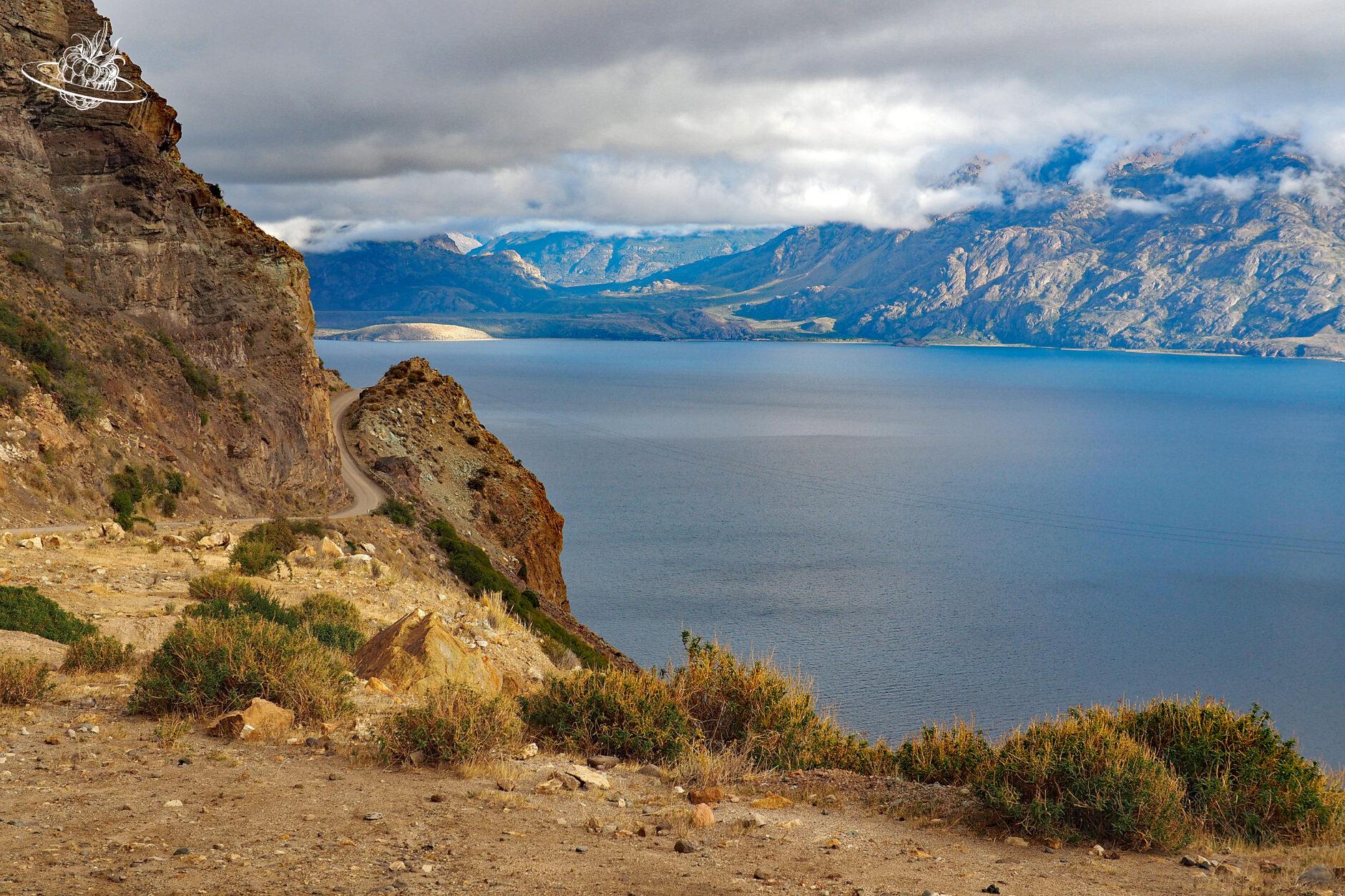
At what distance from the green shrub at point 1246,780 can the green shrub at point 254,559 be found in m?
17.6

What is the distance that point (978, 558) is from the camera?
70188 millimetres

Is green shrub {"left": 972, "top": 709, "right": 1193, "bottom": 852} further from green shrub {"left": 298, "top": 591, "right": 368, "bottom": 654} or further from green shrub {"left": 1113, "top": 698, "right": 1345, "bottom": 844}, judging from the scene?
green shrub {"left": 298, "top": 591, "right": 368, "bottom": 654}

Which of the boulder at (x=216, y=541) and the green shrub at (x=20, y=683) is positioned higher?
the boulder at (x=216, y=541)

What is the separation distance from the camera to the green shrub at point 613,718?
1070 centimetres

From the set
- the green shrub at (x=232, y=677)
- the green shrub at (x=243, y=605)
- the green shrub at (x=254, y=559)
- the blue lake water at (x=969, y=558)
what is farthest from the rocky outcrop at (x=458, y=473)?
the green shrub at (x=232, y=677)

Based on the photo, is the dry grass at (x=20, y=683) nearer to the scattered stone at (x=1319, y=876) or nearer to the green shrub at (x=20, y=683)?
the green shrub at (x=20, y=683)

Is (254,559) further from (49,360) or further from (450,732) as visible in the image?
(49,360)

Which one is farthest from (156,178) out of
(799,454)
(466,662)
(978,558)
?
(799,454)

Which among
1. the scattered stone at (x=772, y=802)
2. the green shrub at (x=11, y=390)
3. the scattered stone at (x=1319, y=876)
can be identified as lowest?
the scattered stone at (x=772, y=802)

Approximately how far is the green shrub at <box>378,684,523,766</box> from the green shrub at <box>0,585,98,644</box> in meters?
6.49

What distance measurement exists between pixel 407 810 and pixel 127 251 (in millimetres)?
42243

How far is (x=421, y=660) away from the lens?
1295cm

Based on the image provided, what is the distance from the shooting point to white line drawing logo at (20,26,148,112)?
1678 inches

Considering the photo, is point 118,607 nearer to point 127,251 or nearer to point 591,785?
point 591,785
